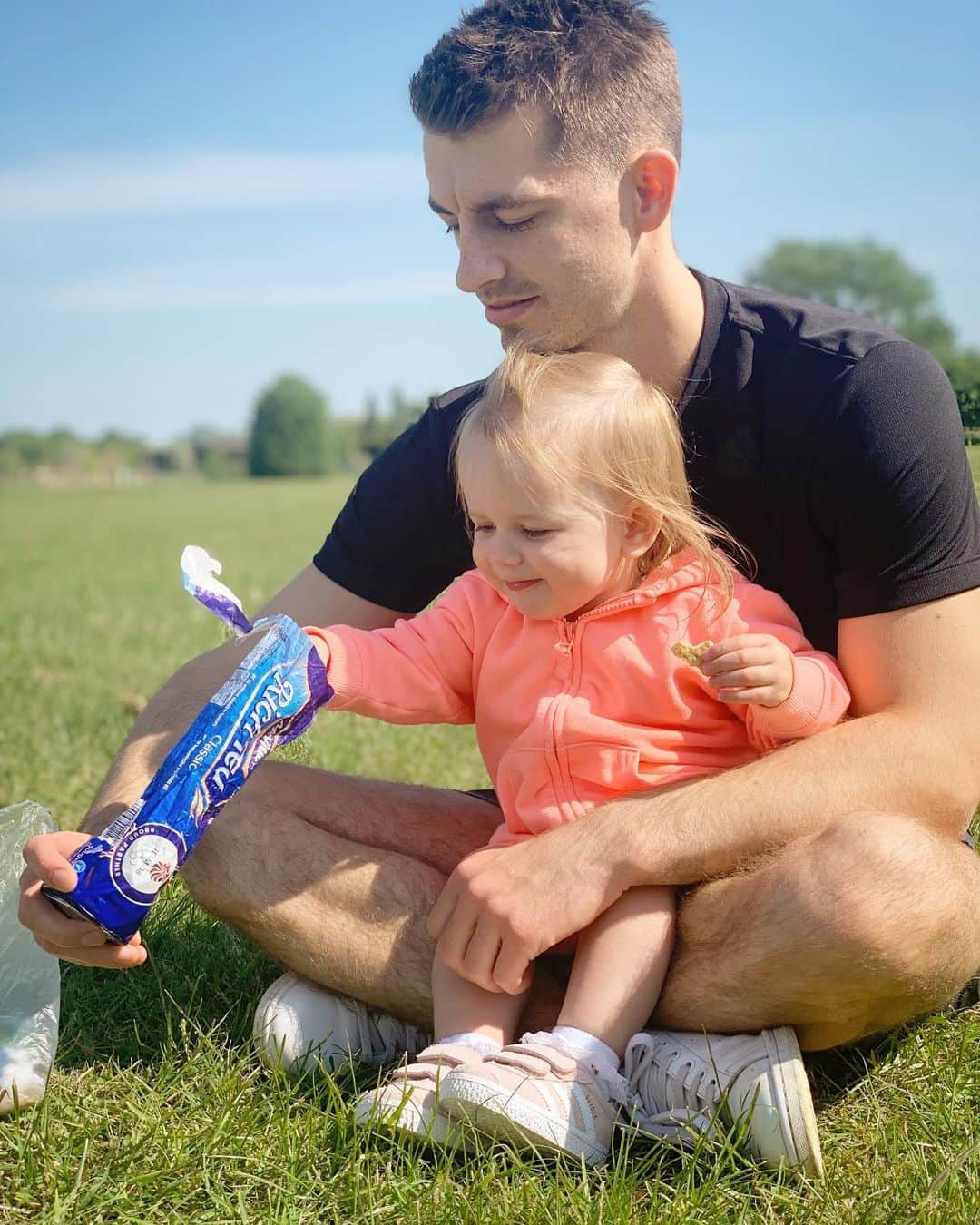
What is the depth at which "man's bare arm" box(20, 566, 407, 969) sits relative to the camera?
7.86 ft

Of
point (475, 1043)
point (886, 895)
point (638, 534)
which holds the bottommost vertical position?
point (475, 1043)

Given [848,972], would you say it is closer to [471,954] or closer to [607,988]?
[607,988]

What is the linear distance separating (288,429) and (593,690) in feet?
181

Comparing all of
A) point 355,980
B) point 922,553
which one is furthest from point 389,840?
point 922,553

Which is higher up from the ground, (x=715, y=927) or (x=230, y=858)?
(x=230, y=858)

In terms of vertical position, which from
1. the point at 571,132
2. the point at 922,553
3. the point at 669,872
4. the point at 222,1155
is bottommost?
the point at 222,1155

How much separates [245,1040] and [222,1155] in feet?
1.35

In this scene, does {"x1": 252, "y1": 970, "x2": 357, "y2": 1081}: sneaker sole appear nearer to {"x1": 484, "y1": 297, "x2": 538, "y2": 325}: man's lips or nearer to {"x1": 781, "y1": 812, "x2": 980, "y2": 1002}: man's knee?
{"x1": 781, "y1": 812, "x2": 980, "y2": 1002}: man's knee

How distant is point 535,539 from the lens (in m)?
2.58

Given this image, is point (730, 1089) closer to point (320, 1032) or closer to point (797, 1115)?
point (797, 1115)

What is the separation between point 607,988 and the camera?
93.5 inches

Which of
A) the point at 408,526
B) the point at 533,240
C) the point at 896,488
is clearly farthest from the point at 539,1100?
the point at 533,240

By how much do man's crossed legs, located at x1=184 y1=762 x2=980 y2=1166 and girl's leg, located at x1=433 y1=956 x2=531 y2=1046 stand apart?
0.08 m

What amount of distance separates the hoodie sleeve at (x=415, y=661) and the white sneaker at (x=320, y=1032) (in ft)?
1.92
